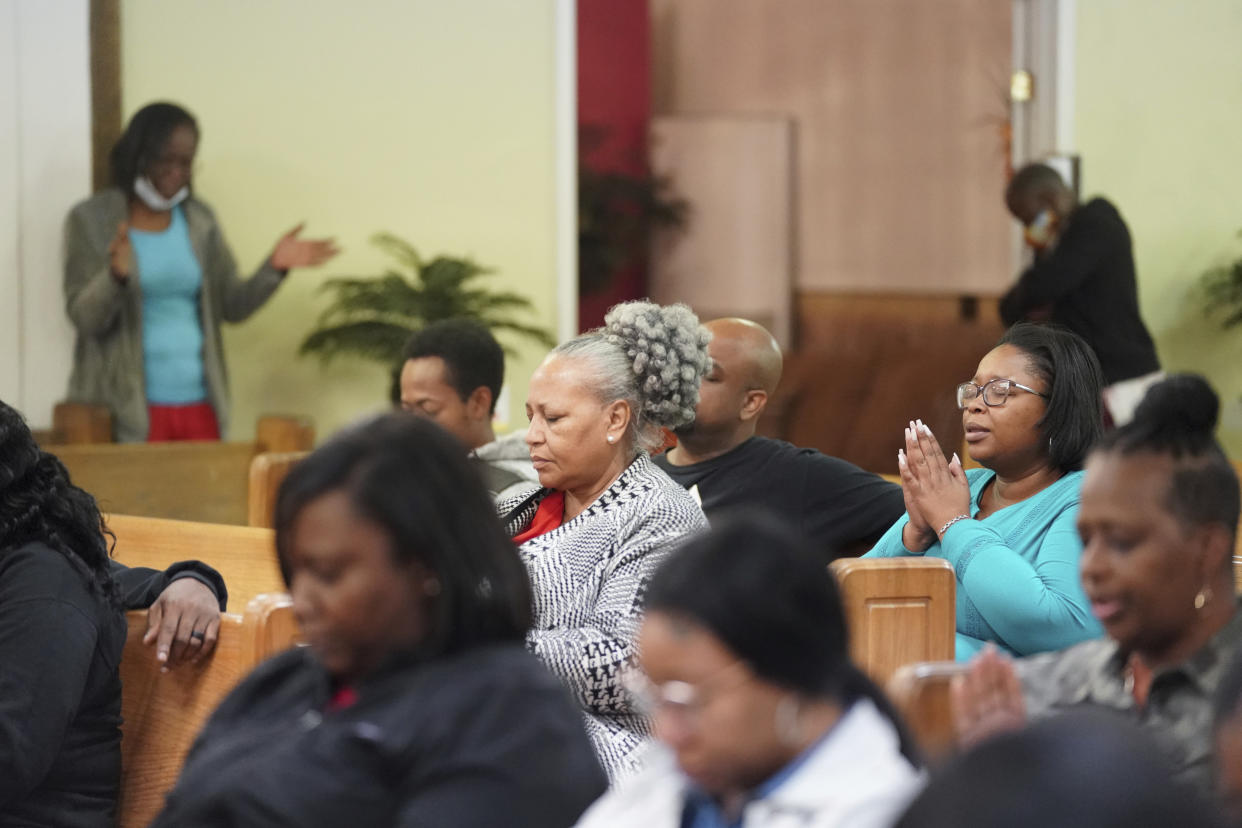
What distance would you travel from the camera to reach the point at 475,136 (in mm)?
6395

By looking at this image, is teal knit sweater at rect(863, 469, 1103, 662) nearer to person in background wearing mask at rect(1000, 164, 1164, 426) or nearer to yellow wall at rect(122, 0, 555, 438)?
person in background wearing mask at rect(1000, 164, 1164, 426)

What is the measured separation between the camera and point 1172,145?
7008 millimetres

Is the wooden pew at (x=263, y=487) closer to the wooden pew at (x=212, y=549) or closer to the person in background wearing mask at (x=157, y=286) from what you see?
the wooden pew at (x=212, y=549)

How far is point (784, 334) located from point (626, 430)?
248 inches

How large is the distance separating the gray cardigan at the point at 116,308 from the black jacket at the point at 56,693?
3.58 metres

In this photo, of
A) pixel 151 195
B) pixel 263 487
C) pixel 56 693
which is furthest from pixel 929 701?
pixel 151 195

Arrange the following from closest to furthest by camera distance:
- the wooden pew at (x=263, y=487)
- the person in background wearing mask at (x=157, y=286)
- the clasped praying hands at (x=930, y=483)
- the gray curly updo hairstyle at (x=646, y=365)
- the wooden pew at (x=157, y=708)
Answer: the wooden pew at (x=157, y=708), the clasped praying hands at (x=930, y=483), the gray curly updo hairstyle at (x=646, y=365), the wooden pew at (x=263, y=487), the person in background wearing mask at (x=157, y=286)

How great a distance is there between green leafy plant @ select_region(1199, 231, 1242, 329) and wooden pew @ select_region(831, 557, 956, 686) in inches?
210

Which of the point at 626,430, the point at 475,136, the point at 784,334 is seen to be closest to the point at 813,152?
the point at 784,334

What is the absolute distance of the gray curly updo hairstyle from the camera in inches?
103

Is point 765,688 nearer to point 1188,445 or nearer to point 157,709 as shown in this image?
point 1188,445

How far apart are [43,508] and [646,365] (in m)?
1.06

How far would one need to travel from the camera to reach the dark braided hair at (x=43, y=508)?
2.02 m

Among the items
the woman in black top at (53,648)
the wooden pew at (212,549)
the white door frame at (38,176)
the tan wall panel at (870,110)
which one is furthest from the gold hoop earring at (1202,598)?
the tan wall panel at (870,110)
